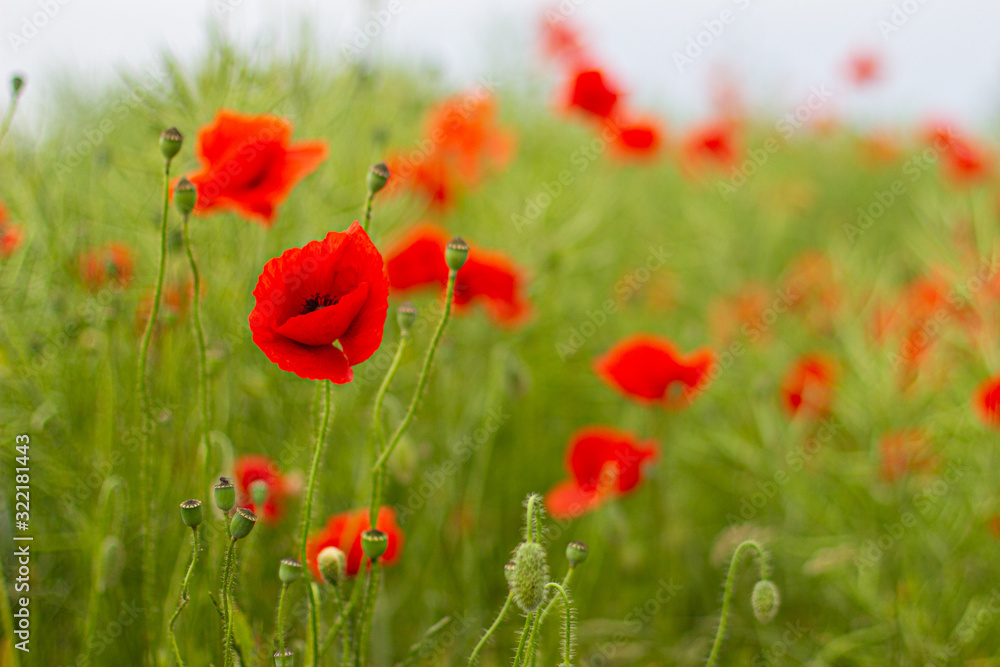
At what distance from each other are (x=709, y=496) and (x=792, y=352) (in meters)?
0.86

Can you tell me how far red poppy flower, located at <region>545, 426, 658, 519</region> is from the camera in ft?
4.60

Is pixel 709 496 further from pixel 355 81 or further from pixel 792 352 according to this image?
pixel 355 81

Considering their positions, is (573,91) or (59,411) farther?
(573,91)

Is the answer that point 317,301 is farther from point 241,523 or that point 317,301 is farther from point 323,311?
point 241,523

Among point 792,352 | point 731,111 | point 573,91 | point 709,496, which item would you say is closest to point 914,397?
point 709,496

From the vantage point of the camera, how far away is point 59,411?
58.4 inches

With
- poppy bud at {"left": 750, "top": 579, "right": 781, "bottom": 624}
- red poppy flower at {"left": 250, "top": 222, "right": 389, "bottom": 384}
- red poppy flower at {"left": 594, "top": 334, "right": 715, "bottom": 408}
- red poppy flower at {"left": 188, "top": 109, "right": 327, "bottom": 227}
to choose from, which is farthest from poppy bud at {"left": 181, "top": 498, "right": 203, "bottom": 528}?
red poppy flower at {"left": 594, "top": 334, "right": 715, "bottom": 408}

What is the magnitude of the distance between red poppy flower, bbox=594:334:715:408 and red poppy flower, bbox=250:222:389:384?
29.8 inches

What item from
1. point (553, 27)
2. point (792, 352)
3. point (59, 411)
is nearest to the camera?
point (59, 411)

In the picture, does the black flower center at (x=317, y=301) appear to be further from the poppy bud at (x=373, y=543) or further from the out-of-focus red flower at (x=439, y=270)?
the out-of-focus red flower at (x=439, y=270)

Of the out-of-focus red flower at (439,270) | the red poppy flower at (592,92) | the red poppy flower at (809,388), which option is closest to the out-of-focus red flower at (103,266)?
the out-of-focus red flower at (439,270)

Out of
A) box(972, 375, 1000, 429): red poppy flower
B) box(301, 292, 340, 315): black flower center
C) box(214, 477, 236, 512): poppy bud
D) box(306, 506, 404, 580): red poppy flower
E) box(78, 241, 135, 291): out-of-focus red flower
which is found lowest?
box(214, 477, 236, 512): poppy bud

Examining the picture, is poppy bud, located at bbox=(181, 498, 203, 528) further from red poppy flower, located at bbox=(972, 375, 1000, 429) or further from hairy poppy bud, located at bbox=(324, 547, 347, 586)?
red poppy flower, located at bbox=(972, 375, 1000, 429)

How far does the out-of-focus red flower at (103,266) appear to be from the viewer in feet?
4.73
